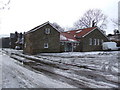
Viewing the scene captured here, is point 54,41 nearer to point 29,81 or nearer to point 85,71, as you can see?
point 85,71

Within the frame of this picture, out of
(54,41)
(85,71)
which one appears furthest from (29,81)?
(54,41)

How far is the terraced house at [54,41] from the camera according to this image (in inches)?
1196

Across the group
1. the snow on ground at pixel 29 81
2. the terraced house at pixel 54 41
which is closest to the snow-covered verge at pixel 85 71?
the snow on ground at pixel 29 81

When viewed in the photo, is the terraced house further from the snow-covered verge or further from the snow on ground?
the snow on ground

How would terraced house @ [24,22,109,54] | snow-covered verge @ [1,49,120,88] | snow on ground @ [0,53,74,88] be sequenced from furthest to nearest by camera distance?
1. terraced house @ [24,22,109,54]
2. snow-covered verge @ [1,49,120,88]
3. snow on ground @ [0,53,74,88]

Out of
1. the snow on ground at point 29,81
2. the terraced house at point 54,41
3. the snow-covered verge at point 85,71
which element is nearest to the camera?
the snow on ground at point 29,81

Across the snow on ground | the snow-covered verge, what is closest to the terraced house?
the snow-covered verge

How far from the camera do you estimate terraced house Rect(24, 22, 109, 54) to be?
3038 centimetres

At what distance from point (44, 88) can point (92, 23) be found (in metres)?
55.6

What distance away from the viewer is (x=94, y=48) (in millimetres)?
35875

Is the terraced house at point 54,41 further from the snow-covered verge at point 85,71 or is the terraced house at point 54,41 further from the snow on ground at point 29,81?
the snow on ground at point 29,81

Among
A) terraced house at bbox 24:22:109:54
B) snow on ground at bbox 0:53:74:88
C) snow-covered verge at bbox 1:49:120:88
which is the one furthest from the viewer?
terraced house at bbox 24:22:109:54

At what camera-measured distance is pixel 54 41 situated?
1235 inches

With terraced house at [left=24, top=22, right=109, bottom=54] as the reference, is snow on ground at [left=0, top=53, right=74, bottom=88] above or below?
below
